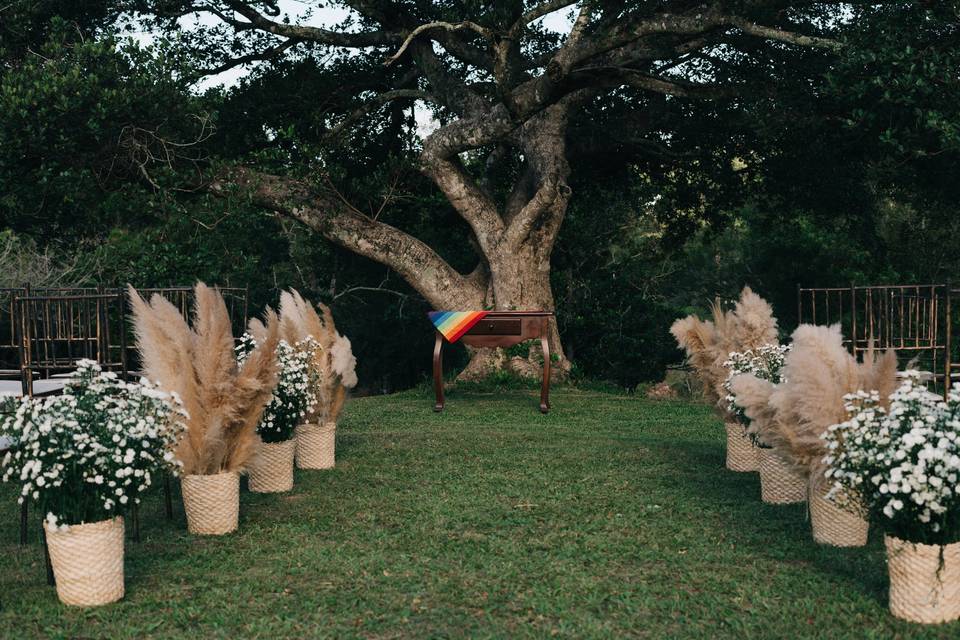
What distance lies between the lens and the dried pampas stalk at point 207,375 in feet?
16.5

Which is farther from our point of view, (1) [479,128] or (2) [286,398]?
(1) [479,128]

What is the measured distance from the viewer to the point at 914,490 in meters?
3.77

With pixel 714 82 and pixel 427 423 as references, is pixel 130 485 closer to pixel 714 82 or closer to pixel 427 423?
pixel 427 423

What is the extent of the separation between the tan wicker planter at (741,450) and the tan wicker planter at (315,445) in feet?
9.77

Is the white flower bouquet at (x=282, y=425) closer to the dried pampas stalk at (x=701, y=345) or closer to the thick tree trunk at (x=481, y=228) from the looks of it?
the dried pampas stalk at (x=701, y=345)

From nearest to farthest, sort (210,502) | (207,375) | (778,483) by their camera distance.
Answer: (207,375), (210,502), (778,483)

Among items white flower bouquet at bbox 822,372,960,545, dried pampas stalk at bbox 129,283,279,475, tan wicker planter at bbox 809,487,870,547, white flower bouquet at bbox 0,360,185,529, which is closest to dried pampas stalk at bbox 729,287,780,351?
tan wicker planter at bbox 809,487,870,547

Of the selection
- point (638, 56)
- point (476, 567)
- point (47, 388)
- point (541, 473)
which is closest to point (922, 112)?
point (638, 56)

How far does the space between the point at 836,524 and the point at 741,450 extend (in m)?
2.12

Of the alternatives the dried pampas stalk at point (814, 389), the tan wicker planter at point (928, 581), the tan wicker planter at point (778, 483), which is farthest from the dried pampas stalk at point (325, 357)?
the tan wicker planter at point (928, 581)

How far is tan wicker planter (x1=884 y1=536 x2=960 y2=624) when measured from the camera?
12.4 ft

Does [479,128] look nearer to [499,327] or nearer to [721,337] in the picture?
[499,327]

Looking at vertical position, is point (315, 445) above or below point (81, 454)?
below

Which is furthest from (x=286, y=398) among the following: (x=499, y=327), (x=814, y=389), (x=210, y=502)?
(x=499, y=327)
